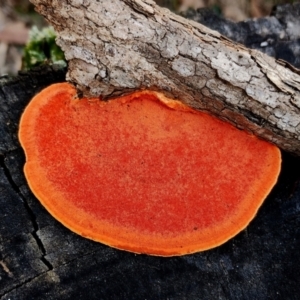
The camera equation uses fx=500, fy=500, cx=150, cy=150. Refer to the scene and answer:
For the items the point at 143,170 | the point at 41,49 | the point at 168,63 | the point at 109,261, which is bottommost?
the point at 109,261

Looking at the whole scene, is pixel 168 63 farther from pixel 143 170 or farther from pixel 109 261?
pixel 109 261

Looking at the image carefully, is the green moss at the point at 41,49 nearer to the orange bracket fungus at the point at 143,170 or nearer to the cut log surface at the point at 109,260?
the cut log surface at the point at 109,260

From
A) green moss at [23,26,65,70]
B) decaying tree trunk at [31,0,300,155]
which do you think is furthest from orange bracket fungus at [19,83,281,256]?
green moss at [23,26,65,70]

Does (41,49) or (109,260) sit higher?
(41,49)

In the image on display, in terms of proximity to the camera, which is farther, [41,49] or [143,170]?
[41,49]

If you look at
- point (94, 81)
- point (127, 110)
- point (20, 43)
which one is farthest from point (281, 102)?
point (20, 43)

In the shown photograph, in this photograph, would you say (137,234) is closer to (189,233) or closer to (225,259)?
(189,233)

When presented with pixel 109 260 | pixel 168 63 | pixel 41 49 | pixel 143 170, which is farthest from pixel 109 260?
pixel 41 49
